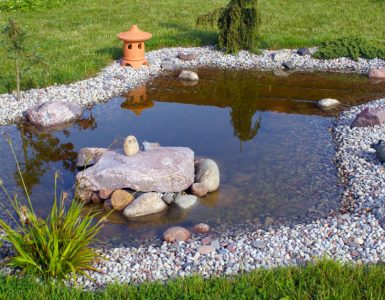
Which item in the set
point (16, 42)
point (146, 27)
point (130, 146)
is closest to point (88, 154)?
point (130, 146)

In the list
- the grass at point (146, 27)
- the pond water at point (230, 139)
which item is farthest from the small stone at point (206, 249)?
the grass at point (146, 27)

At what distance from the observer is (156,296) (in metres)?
5.21

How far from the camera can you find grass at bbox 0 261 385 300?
5.16 m

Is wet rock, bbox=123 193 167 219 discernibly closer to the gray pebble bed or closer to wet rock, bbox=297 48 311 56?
the gray pebble bed

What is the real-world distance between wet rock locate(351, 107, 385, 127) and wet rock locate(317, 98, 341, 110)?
50.2 inches

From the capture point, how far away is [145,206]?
7270mm

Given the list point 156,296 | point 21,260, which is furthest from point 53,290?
point 156,296

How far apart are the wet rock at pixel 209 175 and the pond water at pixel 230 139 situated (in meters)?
0.13

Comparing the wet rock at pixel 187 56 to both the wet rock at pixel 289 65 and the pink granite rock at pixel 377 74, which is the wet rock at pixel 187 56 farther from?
the pink granite rock at pixel 377 74

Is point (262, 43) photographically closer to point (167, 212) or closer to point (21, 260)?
point (167, 212)

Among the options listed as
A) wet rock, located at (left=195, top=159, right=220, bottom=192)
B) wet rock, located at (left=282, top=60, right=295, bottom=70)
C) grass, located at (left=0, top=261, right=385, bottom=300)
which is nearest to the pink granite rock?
wet rock, located at (left=282, top=60, right=295, bottom=70)

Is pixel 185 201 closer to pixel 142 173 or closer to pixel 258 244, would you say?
pixel 142 173

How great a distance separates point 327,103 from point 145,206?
5349 millimetres

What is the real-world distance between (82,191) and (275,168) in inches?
116
